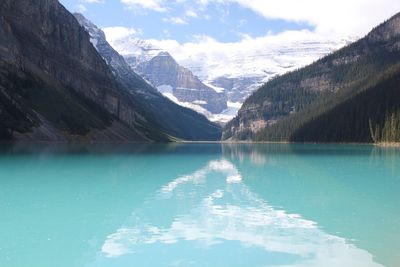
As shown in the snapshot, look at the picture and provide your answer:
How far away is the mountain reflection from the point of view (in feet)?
61.9

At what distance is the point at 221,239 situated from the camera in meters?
22.2

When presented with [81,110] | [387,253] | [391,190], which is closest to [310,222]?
[387,253]

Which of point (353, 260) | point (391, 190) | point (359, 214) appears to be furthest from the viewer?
point (391, 190)

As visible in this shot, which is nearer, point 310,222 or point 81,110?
point 310,222

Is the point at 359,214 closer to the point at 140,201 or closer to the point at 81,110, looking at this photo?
the point at 140,201

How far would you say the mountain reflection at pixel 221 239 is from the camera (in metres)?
18.9

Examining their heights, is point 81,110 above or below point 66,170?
above

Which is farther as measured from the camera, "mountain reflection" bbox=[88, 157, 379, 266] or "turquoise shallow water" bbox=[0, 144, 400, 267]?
"turquoise shallow water" bbox=[0, 144, 400, 267]

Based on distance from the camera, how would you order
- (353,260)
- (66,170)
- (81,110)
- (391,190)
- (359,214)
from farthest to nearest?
(81,110), (66,170), (391,190), (359,214), (353,260)

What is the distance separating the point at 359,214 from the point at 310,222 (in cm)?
395

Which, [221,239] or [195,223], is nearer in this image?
[221,239]

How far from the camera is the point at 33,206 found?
29.9 meters

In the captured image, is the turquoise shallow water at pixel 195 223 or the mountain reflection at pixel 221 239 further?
the turquoise shallow water at pixel 195 223

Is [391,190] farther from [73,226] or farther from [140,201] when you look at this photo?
[73,226]
